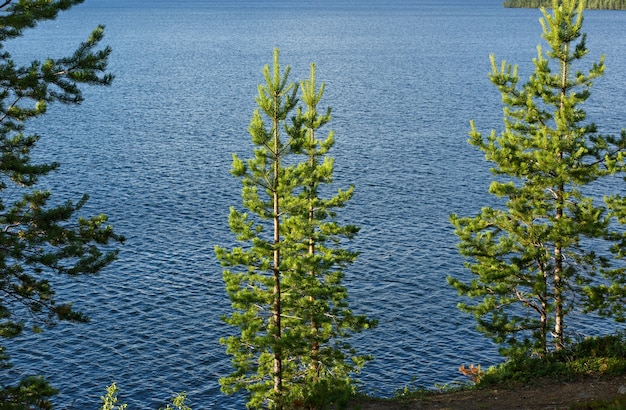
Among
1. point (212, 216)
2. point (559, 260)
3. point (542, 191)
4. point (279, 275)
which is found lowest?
point (212, 216)

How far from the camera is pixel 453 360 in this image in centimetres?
5241

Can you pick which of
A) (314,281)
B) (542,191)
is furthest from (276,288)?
(542,191)

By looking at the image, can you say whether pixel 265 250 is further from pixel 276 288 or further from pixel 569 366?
pixel 569 366

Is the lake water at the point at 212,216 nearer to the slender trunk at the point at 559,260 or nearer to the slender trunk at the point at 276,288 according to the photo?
the slender trunk at the point at 276,288

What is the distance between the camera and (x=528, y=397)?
28016 millimetres

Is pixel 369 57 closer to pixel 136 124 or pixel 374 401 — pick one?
pixel 136 124

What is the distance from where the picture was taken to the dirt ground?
2697 cm

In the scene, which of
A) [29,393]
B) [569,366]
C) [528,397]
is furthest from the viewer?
[569,366]

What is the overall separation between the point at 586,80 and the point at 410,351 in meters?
25.5

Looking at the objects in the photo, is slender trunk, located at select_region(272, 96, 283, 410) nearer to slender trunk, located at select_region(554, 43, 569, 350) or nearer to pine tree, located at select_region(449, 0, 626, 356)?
pine tree, located at select_region(449, 0, 626, 356)

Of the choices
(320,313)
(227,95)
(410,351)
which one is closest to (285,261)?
(320,313)

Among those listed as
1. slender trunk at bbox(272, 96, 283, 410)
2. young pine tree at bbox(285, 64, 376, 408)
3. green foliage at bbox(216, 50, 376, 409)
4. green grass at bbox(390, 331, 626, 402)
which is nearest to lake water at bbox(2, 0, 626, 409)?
young pine tree at bbox(285, 64, 376, 408)

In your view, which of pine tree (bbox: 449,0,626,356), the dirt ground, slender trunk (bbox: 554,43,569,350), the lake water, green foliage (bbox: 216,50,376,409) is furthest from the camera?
the lake water

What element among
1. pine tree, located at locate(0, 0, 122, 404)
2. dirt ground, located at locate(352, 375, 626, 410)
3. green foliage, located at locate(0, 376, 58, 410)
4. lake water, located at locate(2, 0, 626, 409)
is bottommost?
lake water, located at locate(2, 0, 626, 409)
